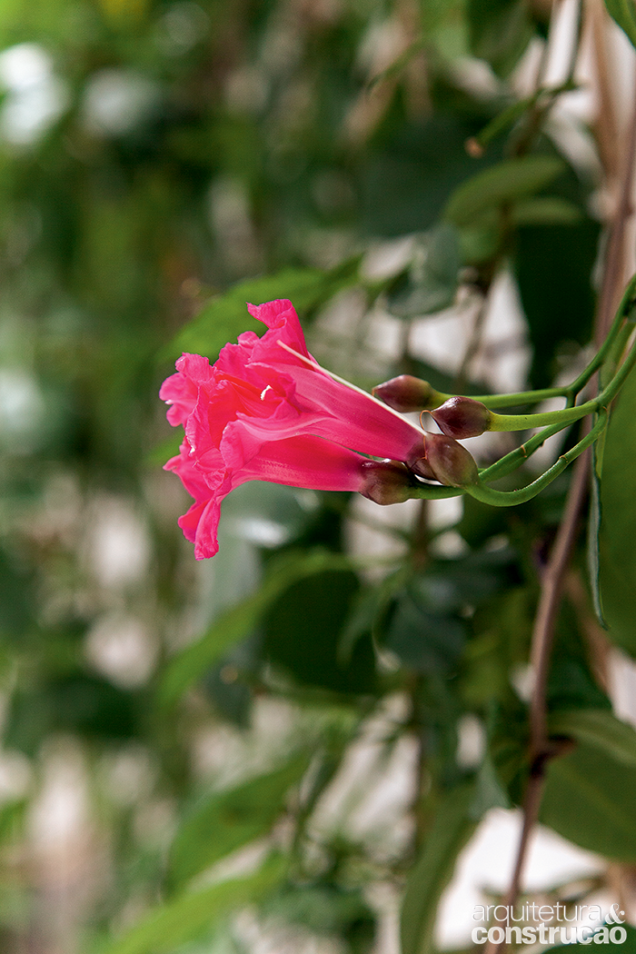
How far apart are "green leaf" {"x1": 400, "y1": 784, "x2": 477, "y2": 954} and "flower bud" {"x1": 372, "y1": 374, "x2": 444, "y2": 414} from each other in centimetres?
15

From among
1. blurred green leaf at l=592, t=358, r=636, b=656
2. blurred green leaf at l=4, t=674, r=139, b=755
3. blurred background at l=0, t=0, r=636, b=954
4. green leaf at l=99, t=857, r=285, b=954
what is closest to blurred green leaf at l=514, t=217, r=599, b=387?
blurred background at l=0, t=0, r=636, b=954

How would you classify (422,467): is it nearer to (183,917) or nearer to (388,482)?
(388,482)

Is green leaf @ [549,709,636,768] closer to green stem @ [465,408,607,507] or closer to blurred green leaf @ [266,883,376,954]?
green stem @ [465,408,607,507]

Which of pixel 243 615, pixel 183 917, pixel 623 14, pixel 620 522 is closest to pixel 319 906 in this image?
pixel 183 917

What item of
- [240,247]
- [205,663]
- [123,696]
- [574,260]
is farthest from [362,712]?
[240,247]

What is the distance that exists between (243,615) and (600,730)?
0.14 m

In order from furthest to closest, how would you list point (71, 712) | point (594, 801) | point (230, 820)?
point (71, 712) < point (230, 820) < point (594, 801)

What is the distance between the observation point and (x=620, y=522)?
204mm

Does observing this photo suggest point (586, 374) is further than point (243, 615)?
No

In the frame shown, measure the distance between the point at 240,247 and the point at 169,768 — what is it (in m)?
0.55

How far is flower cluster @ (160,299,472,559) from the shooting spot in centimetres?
16

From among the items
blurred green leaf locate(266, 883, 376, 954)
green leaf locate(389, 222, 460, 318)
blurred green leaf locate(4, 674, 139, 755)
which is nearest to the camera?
green leaf locate(389, 222, 460, 318)

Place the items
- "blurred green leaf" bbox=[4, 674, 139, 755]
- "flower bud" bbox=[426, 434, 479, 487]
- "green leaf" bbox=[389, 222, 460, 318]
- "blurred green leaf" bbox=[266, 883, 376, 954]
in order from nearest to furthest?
"flower bud" bbox=[426, 434, 479, 487] → "green leaf" bbox=[389, 222, 460, 318] → "blurred green leaf" bbox=[266, 883, 376, 954] → "blurred green leaf" bbox=[4, 674, 139, 755]

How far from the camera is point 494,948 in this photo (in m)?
0.22
